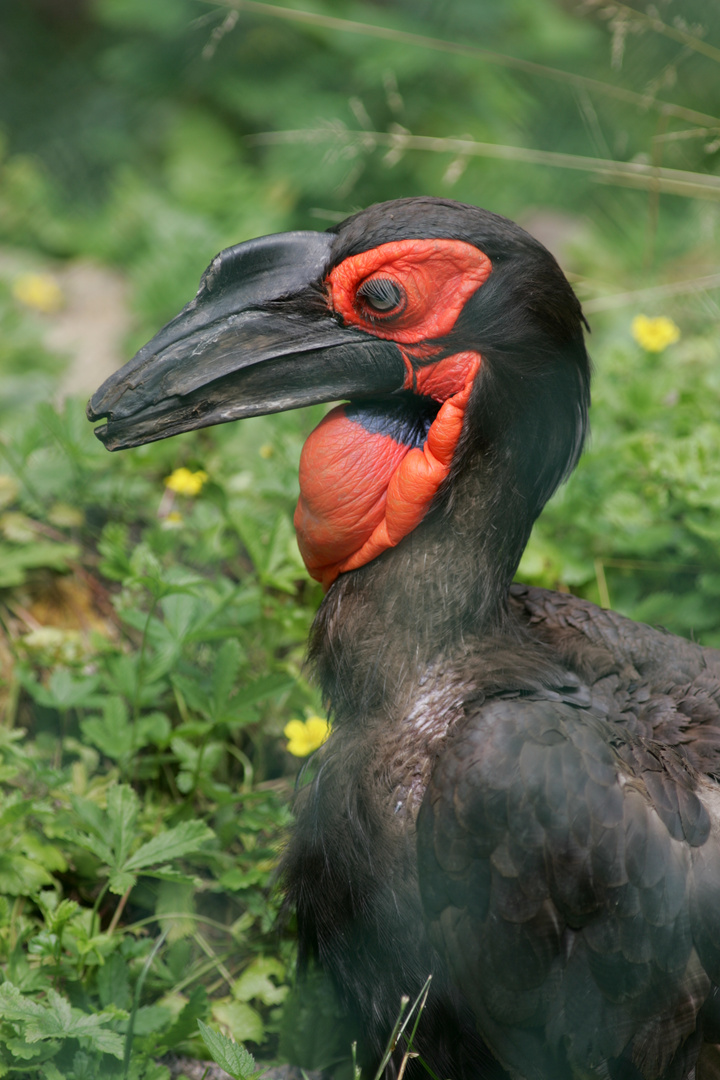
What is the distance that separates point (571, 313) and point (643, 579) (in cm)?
139

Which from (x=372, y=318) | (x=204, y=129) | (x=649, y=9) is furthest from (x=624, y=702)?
(x=204, y=129)

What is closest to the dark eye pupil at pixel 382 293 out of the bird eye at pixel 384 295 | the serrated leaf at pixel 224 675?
the bird eye at pixel 384 295

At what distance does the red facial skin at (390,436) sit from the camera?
1892mm

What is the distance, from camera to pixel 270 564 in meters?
2.82

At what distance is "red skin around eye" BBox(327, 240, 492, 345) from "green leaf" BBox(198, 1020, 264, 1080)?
1302 millimetres

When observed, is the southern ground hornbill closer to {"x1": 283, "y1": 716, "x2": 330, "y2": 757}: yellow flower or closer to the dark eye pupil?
the dark eye pupil

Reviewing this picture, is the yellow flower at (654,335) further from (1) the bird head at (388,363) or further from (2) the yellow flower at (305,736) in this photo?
(2) the yellow flower at (305,736)

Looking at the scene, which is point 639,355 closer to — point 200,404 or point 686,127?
point 686,127

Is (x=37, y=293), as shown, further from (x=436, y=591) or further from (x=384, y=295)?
(x=436, y=591)

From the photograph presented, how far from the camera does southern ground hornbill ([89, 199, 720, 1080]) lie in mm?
1714

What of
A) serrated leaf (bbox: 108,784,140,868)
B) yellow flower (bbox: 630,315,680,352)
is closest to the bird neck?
serrated leaf (bbox: 108,784,140,868)

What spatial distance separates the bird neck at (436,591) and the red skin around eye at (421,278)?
0.27 meters

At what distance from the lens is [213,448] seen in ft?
12.8

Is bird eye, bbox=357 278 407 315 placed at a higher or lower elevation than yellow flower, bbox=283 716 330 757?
higher
